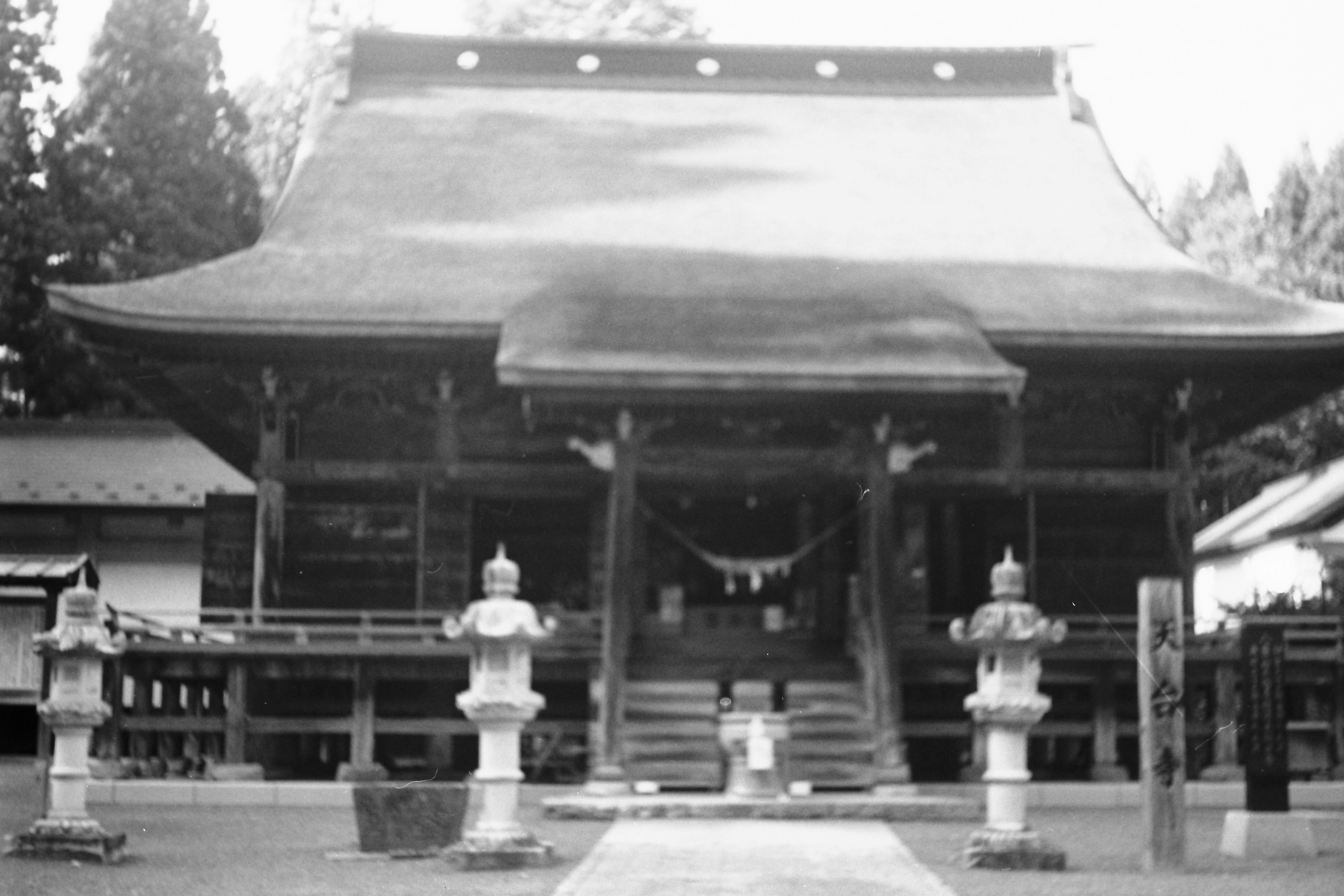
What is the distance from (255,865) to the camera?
11.6 metres

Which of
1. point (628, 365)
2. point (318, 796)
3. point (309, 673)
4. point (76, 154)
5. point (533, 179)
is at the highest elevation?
point (76, 154)

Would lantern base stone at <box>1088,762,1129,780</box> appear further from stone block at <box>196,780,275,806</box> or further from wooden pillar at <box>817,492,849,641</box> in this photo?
stone block at <box>196,780,275,806</box>

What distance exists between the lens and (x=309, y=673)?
17.9 m

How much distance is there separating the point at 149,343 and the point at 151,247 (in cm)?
1796

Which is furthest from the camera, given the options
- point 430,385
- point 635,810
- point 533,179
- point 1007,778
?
point 533,179

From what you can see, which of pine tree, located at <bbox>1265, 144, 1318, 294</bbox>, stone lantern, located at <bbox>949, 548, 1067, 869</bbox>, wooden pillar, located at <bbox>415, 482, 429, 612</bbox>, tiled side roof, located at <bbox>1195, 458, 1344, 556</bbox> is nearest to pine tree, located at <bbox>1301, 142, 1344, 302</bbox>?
pine tree, located at <bbox>1265, 144, 1318, 294</bbox>

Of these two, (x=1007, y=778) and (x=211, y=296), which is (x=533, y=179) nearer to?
(x=211, y=296)

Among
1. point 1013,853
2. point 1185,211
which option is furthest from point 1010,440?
point 1185,211

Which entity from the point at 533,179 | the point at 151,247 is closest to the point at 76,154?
the point at 151,247

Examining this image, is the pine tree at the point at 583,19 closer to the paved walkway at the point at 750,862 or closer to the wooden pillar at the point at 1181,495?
the wooden pillar at the point at 1181,495

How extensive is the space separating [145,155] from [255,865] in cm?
2618

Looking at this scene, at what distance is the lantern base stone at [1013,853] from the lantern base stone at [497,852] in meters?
2.70

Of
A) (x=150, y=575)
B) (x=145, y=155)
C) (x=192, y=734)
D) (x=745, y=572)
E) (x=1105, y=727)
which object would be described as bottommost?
(x=192, y=734)

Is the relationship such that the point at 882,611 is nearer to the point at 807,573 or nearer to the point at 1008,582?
the point at 807,573
